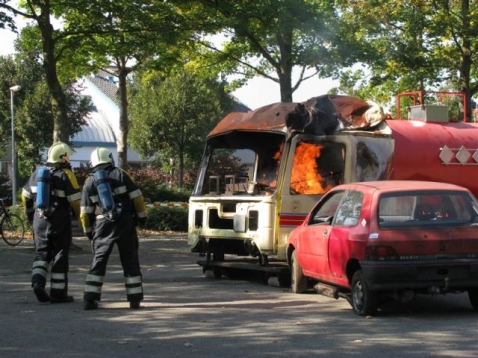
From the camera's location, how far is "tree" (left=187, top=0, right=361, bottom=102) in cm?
2041

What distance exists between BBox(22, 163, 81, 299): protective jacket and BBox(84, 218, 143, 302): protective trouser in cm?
76

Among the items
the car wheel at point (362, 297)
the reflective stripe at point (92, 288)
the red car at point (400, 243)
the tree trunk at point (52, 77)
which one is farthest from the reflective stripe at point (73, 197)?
the tree trunk at point (52, 77)

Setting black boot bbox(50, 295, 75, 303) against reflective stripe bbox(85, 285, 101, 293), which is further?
black boot bbox(50, 295, 75, 303)

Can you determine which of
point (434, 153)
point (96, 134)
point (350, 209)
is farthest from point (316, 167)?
point (96, 134)

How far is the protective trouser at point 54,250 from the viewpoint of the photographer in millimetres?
10586

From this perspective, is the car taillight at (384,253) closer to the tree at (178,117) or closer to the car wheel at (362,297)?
the car wheel at (362,297)

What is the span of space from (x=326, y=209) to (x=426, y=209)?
177 centimetres

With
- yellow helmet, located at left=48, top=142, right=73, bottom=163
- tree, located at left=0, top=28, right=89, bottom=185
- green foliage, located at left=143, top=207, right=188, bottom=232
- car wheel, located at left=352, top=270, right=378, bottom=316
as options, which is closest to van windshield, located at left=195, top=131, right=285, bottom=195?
yellow helmet, located at left=48, top=142, right=73, bottom=163

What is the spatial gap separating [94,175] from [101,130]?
55206 millimetres

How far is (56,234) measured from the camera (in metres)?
10.6

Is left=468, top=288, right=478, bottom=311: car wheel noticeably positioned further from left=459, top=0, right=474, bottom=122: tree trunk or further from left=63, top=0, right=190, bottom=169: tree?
left=459, top=0, right=474, bottom=122: tree trunk

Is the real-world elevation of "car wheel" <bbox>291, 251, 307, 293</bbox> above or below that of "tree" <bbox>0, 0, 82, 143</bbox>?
below

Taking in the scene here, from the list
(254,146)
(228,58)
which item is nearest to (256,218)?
(254,146)

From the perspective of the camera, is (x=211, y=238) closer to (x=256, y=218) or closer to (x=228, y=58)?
(x=256, y=218)
